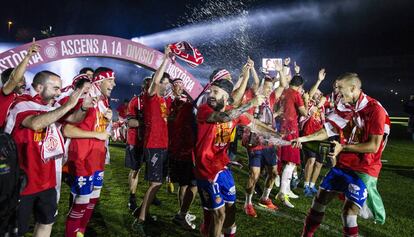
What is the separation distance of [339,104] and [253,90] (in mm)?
3126

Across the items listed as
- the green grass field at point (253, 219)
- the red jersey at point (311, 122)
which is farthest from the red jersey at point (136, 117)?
the red jersey at point (311, 122)

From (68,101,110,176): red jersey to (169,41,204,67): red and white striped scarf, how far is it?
5.92ft

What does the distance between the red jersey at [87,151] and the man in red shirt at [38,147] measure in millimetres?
750

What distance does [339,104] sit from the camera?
5.16 metres

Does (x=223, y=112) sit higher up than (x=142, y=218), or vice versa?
(x=223, y=112)

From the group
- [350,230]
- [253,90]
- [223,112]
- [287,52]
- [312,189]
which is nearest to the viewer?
[223,112]

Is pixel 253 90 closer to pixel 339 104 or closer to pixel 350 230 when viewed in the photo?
pixel 339 104

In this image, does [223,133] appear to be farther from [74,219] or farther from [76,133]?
→ [74,219]

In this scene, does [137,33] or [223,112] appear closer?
[223,112]

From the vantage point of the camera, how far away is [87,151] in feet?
16.3

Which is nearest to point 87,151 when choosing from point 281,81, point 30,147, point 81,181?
point 81,181

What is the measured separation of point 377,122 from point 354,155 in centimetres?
56

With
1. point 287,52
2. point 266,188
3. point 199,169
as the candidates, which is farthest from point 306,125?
point 287,52

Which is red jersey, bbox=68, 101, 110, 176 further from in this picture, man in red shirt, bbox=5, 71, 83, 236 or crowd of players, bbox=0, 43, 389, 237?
man in red shirt, bbox=5, 71, 83, 236
